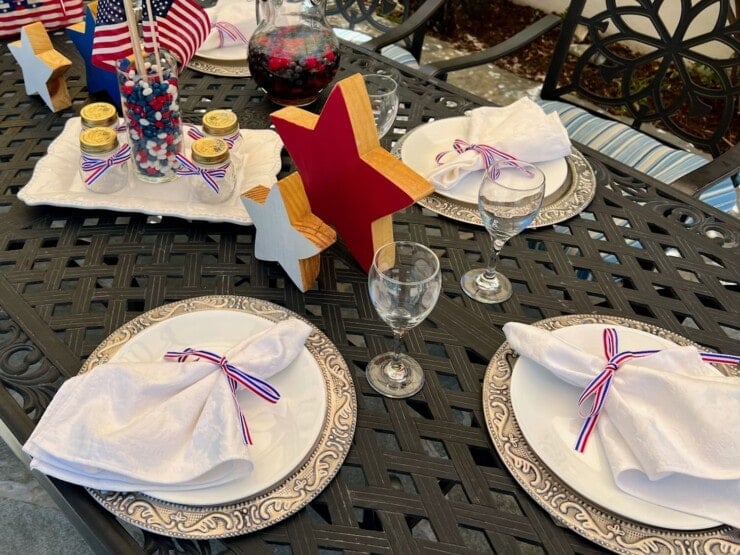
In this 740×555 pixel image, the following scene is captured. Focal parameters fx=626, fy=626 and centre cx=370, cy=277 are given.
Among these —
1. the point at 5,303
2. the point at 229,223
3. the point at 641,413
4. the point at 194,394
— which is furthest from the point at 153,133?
the point at 641,413

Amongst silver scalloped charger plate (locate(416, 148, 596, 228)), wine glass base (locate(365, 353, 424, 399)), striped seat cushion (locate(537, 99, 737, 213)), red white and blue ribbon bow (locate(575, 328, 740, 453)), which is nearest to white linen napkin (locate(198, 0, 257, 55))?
silver scalloped charger plate (locate(416, 148, 596, 228))

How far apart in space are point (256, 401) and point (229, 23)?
96cm

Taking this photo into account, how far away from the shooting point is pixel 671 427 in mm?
657

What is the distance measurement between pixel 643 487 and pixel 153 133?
2.61 feet

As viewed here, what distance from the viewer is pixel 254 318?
0.77 metres

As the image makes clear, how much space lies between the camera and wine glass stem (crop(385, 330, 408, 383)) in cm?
75

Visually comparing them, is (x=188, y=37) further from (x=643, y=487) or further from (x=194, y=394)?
(x=643, y=487)

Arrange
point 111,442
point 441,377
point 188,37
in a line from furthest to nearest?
point 188,37 → point 441,377 → point 111,442

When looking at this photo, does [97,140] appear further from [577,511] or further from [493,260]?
[577,511]

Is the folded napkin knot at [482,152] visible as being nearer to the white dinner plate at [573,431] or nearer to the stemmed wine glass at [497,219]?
the stemmed wine glass at [497,219]

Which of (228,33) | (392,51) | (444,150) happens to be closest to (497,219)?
(444,150)

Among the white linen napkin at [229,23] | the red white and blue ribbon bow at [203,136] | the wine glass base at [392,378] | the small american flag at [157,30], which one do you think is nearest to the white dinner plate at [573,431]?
the wine glass base at [392,378]

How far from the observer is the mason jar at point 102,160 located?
0.92 m

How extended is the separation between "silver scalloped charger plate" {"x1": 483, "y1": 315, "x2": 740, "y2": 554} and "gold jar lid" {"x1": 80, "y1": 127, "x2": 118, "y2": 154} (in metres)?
0.65
